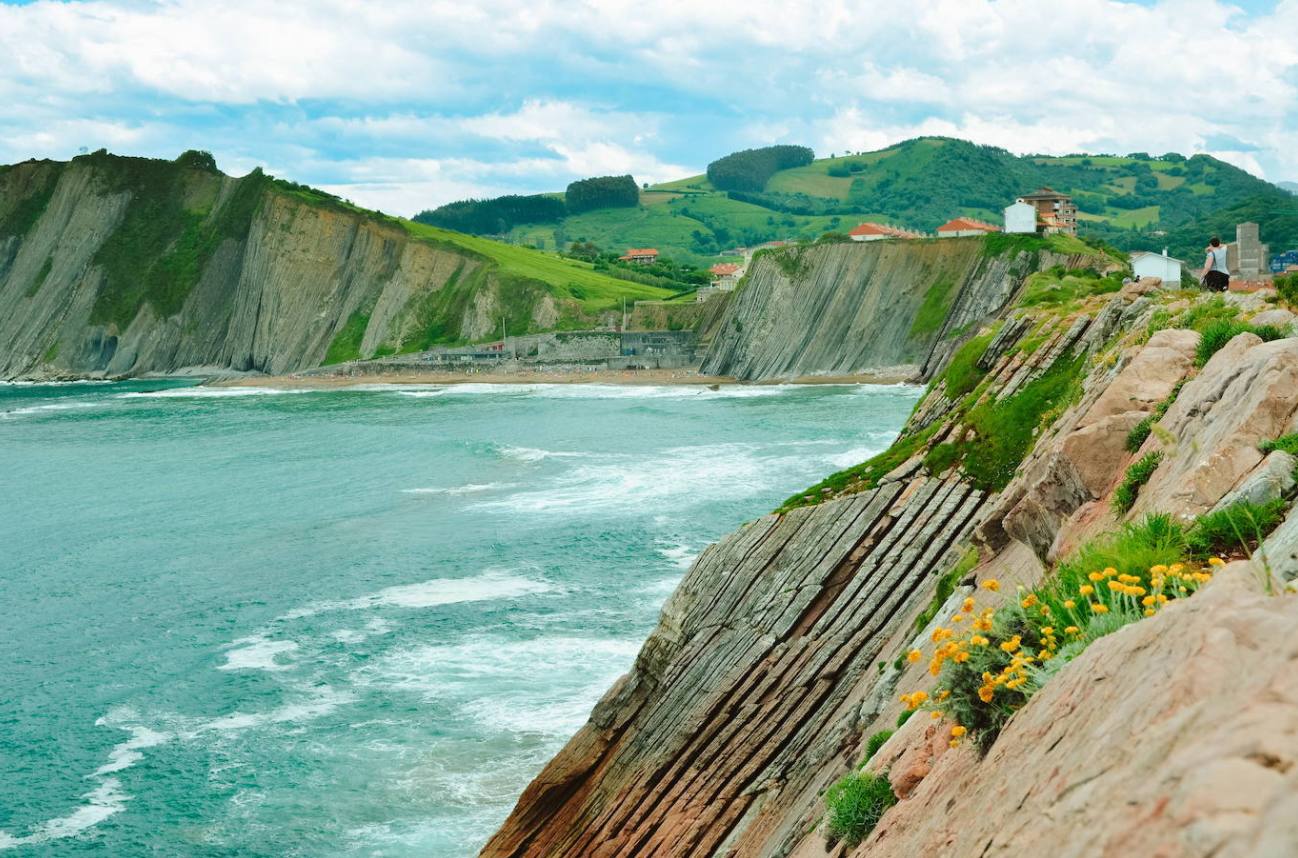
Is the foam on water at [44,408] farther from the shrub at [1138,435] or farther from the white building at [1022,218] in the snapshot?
the shrub at [1138,435]

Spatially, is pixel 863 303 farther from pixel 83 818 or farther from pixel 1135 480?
pixel 1135 480

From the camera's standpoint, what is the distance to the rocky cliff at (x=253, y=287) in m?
174

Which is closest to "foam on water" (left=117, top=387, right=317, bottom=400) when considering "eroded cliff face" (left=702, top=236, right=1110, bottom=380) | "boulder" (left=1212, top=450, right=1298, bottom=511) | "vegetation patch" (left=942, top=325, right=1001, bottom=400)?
"eroded cliff face" (left=702, top=236, right=1110, bottom=380)

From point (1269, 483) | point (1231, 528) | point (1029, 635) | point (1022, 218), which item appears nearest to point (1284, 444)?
point (1269, 483)

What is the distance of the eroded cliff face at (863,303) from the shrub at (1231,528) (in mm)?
108920

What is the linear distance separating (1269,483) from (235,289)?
19170cm

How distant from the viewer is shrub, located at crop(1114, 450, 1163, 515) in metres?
14.1

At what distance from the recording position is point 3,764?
31.3 metres

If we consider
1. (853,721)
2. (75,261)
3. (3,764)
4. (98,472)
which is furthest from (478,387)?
(853,721)

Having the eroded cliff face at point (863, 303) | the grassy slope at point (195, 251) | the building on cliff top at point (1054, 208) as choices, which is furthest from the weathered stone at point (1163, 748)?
the grassy slope at point (195, 251)

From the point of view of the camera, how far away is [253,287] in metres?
184

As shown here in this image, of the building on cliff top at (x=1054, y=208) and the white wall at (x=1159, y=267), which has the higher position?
the building on cliff top at (x=1054, y=208)

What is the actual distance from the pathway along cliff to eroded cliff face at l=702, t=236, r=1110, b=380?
94.3 meters

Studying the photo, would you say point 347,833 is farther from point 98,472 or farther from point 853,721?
point 98,472
